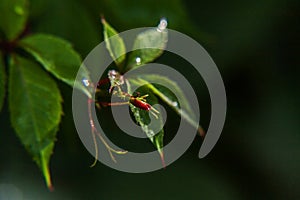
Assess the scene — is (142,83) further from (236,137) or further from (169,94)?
(236,137)

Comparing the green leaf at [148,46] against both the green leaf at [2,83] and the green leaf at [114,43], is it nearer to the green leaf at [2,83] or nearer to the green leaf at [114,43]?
the green leaf at [114,43]

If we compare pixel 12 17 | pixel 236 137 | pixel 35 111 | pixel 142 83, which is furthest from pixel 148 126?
pixel 236 137

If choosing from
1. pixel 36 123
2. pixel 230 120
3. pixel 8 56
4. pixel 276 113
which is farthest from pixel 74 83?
pixel 276 113

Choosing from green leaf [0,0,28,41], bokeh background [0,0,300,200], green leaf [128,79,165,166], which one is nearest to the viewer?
green leaf [128,79,165,166]

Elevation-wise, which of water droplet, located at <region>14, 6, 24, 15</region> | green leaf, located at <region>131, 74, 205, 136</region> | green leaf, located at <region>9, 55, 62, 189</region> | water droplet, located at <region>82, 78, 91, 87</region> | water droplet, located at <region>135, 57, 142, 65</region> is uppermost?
water droplet, located at <region>14, 6, 24, 15</region>

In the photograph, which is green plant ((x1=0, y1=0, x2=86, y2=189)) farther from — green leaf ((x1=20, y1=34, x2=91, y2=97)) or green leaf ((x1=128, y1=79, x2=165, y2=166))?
green leaf ((x1=128, y1=79, x2=165, y2=166))

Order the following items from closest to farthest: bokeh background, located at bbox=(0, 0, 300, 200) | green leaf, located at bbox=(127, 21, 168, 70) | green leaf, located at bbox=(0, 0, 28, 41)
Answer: green leaf, located at bbox=(127, 21, 168, 70), green leaf, located at bbox=(0, 0, 28, 41), bokeh background, located at bbox=(0, 0, 300, 200)

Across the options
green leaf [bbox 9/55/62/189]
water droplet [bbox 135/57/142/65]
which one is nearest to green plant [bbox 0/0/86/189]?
green leaf [bbox 9/55/62/189]
